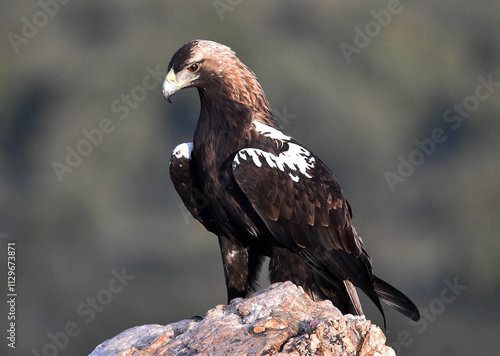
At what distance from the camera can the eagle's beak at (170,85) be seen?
5.83 meters

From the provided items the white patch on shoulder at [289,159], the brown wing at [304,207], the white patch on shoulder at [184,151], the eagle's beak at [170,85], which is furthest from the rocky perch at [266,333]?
the eagle's beak at [170,85]

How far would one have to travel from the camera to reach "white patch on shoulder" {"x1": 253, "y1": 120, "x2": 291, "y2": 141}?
582 cm

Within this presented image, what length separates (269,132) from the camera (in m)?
5.85

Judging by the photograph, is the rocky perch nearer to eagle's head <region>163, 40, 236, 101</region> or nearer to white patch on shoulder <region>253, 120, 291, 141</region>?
white patch on shoulder <region>253, 120, 291, 141</region>

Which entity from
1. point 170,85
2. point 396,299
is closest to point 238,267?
point 396,299

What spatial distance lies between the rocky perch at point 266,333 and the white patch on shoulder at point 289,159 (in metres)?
1.13

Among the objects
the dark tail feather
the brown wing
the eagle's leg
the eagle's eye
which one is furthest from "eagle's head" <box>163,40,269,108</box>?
the dark tail feather

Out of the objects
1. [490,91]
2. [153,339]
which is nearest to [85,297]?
[490,91]

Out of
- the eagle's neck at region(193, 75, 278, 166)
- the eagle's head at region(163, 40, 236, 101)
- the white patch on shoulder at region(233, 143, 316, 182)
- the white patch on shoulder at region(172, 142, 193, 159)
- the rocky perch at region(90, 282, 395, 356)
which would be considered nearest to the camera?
the rocky perch at region(90, 282, 395, 356)

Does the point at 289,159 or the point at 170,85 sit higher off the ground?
the point at 170,85

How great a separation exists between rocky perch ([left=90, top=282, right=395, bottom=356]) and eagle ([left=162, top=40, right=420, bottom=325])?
100 cm

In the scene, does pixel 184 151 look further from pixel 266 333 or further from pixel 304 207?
pixel 266 333

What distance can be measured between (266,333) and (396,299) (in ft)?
6.01

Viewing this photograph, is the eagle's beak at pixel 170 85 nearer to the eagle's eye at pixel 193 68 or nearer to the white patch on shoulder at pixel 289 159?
the eagle's eye at pixel 193 68
